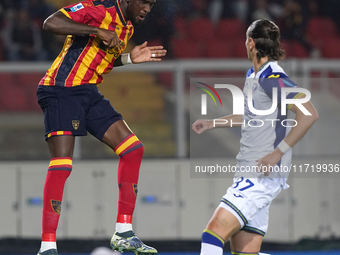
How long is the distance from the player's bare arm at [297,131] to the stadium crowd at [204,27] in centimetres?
428

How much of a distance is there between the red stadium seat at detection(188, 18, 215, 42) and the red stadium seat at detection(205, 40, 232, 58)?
137 mm

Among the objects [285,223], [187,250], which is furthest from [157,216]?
[285,223]

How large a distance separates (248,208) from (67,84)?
55.7 inches

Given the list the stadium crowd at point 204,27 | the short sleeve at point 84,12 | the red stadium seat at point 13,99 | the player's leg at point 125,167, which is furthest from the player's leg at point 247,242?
the stadium crowd at point 204,27

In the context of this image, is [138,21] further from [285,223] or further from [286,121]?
[285,223]

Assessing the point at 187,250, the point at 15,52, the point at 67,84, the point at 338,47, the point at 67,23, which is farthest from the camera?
the point at 338,47

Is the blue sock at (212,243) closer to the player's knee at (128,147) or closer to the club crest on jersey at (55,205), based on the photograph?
the player's knee at (128,147)

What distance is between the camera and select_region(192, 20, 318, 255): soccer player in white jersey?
329 centimetres

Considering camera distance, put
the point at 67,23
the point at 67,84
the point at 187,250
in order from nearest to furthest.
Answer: the point at 67,23 < the point at 67,84 < the point at 187,250

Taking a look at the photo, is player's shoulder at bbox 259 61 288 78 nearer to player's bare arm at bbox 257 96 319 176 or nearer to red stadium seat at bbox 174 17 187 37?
player's bare arm at bbox 257 96 319 176

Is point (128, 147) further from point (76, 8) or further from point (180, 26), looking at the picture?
point (180, 26)

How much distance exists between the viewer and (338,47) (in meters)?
8.70

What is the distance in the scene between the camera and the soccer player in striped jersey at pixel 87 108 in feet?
11.4

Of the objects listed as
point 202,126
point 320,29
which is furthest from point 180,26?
point 202,126
